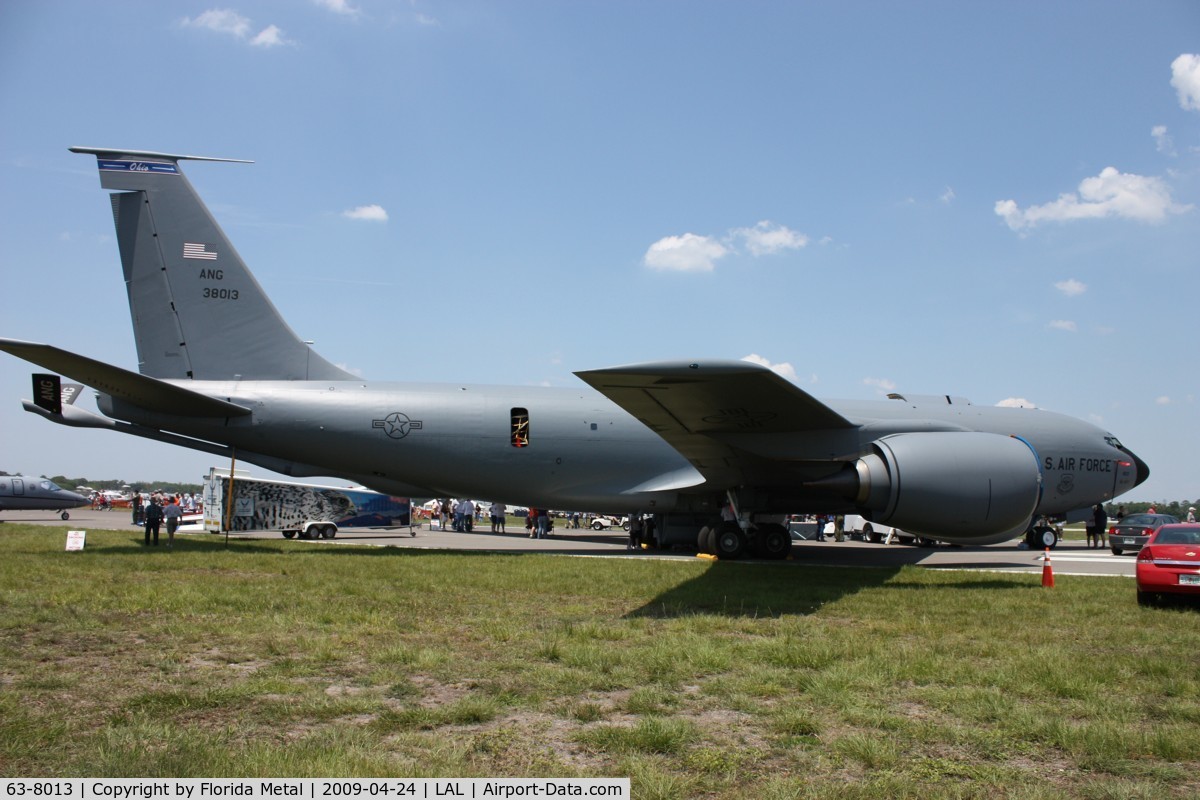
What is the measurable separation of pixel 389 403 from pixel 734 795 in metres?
15.0

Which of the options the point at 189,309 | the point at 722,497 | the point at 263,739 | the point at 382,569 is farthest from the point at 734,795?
the point at 189,309

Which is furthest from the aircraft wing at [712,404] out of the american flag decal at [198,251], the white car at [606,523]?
the white car at [606,523]

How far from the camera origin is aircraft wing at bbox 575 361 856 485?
991cm

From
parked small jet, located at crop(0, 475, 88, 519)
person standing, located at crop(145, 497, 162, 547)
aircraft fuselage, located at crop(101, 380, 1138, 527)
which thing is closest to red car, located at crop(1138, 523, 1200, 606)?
aircraft fuselage, located at crop(101, 380, 1138, 527)

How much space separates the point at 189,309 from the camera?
1738 centimetres

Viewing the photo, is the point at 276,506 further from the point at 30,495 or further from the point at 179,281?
the point at 30,495

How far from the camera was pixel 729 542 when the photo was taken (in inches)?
657

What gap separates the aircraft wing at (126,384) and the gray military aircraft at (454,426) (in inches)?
1.7

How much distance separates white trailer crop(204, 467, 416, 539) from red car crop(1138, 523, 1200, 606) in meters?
21.8

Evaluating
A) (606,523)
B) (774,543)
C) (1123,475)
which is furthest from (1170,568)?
(606,523)

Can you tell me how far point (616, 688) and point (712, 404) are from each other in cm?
731

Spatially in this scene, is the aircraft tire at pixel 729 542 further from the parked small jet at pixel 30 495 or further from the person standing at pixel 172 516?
the parked small jet at pixel 30 495

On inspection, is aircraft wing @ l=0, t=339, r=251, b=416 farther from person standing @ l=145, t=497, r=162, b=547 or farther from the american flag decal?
person standing @ l=145, t=497, r=162, b=547

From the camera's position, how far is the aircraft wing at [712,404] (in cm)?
991
